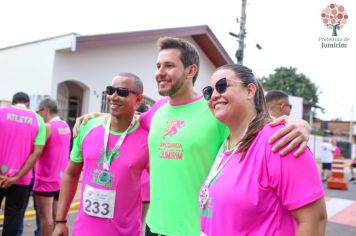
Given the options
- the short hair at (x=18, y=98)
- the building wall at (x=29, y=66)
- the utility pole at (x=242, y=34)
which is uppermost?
the utility pole at (x=242, y=34)

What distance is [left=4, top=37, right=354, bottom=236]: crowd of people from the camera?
152cm

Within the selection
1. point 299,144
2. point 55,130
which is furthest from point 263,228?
point 55,130

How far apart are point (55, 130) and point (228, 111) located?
370cm

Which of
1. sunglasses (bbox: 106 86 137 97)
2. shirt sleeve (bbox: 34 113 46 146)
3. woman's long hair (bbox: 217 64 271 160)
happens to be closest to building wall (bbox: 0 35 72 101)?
shirt sleeve (bbox: 34 113 46 146)

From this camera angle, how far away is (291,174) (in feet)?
4.82

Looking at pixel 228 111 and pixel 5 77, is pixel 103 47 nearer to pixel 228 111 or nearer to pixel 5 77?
pixel 5 77

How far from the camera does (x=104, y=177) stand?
9.11 ft

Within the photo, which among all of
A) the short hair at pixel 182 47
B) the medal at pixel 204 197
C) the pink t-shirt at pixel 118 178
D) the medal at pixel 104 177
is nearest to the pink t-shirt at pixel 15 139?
the pink t-shirt at pixel 118 178

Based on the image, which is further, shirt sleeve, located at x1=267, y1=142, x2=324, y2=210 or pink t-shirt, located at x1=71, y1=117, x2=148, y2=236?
pink t-shirt, located at x1=71, y1=117, x2=148, y2=236

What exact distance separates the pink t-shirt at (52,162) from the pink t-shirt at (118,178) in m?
2.21

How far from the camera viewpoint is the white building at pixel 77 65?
33.0 feet

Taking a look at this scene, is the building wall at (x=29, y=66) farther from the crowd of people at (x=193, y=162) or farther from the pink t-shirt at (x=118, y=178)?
the pink t-shirt at (x=118, y=178)

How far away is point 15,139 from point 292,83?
48.7 m

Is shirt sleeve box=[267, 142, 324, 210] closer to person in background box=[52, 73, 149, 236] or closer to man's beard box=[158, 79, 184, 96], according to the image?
man's beard box=[158, 79, 184, 96]
